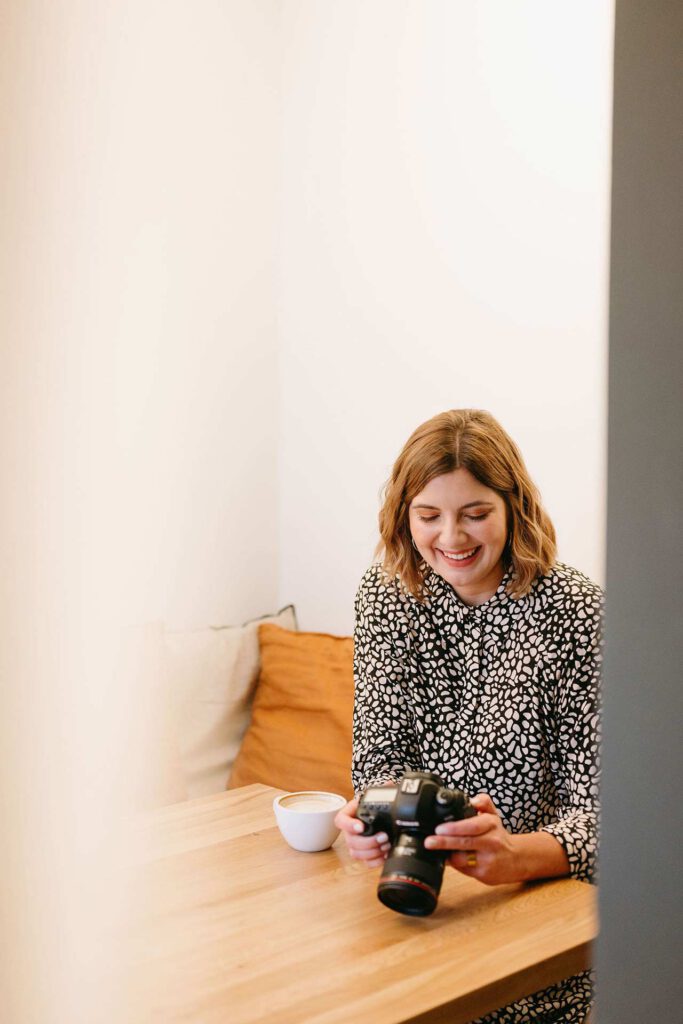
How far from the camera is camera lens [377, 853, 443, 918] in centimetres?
83

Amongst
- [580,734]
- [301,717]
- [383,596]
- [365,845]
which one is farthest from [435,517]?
[301,717]

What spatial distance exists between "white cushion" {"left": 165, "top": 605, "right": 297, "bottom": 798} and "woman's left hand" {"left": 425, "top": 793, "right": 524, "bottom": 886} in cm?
112

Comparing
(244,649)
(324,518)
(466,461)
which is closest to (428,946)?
(466,461)

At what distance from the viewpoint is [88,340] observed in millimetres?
320

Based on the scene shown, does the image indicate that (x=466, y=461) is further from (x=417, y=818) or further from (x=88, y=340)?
(x=88, y=340)

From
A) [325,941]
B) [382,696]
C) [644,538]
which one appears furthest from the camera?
[382,696]

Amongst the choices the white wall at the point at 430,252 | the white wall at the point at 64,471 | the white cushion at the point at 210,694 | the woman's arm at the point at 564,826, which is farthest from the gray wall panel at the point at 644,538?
the white cushion at the point at 210,694

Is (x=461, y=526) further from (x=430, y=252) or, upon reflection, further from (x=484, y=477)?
(x=430, y=252)

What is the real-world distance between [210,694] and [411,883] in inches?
49.3

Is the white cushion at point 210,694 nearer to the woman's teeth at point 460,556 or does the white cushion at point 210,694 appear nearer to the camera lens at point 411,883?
the woman's teeth at point 460,556

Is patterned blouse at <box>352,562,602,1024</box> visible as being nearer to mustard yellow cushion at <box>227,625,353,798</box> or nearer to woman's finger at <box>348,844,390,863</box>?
woman's finger at <box>348,844,390,863</box>

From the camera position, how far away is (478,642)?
1.22 meters

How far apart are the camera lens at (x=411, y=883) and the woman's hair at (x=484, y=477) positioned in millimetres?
427

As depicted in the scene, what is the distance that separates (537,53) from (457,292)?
43 centimetres
